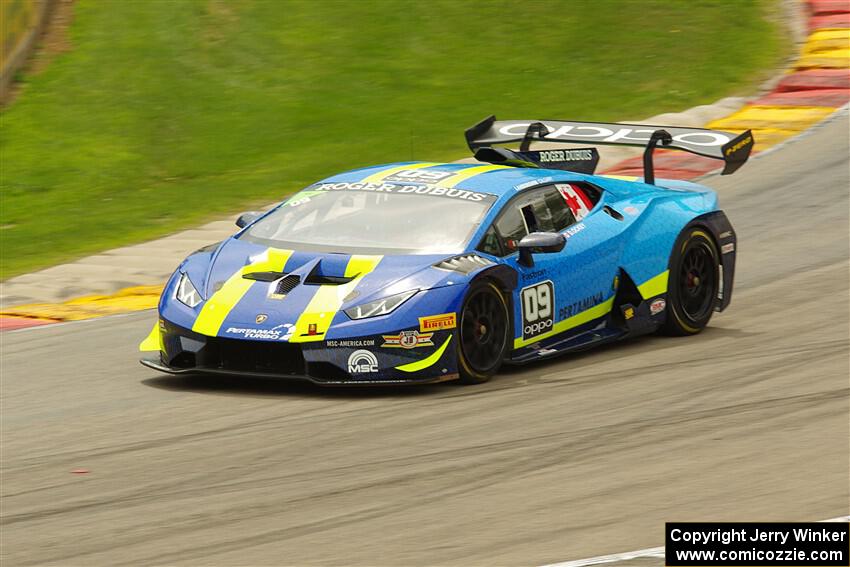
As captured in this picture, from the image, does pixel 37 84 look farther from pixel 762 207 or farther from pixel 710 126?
pixel 762 207

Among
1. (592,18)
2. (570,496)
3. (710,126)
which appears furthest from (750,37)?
(570,496)

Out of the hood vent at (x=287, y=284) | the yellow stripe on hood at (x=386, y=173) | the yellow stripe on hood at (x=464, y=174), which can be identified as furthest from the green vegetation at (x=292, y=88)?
the hood vent at (x=287, y=284)

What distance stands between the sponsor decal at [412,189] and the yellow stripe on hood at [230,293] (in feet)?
2.76

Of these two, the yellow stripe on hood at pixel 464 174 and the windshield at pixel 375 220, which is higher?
the yellow stripe on hood at pixel 464 174

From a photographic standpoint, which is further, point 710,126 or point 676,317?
point 710,126

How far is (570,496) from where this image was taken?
6.12 metres

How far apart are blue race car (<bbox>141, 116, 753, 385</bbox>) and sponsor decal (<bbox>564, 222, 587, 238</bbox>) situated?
0.01m

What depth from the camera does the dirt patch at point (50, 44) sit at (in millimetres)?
20172

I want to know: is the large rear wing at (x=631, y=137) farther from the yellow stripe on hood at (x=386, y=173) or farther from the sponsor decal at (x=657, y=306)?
the sponsor decal at (x=657, y=306)

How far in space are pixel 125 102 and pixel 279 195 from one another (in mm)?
4557

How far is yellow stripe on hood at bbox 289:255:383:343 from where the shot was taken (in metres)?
8.03

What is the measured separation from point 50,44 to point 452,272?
14.7 metres

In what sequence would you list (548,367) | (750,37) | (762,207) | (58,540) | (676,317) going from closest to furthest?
1. (58,540)
2. (548,367)
3. (676,317)
4. (762,207)
5. (750,37)

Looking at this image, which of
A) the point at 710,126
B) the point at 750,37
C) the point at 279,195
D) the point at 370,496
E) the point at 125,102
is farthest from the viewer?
the point at 750,37
